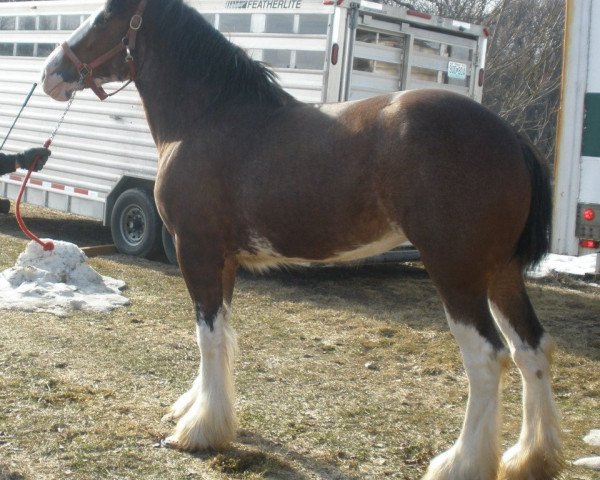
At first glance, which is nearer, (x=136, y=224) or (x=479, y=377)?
(x=479, y=377)

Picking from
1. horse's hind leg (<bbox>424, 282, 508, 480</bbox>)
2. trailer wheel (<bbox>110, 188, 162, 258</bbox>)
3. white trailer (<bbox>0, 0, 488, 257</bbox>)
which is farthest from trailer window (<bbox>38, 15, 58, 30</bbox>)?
horse's hind leg (<bbox>424, 282, 508, 480</bbox>)

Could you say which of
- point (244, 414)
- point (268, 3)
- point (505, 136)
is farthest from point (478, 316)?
point (268, 3)

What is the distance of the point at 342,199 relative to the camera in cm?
383

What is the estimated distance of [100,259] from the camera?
31.1ft

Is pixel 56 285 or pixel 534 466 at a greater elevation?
pixel 534 466

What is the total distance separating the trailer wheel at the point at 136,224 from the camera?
9.50 metres

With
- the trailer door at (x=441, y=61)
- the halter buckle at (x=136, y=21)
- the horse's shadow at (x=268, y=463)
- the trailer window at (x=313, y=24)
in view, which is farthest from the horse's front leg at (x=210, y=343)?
the trailer door at (x=441, y=61)

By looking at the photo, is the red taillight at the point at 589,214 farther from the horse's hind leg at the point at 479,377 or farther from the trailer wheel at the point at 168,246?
the trailer wheel at the point at 168,246

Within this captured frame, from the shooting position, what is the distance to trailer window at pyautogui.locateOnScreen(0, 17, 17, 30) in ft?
37.3

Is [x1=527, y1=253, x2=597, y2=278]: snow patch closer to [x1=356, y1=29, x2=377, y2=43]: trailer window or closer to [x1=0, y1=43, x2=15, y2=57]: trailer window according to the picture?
[x1=356, y1=29, x2=377, y2=43]: trailer window

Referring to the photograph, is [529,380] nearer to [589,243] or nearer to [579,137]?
[589,243]

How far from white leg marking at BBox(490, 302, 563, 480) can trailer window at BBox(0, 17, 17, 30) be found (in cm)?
954

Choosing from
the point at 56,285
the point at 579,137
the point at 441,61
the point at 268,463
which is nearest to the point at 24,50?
the point at 56,285

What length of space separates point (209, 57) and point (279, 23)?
4.05 metres
